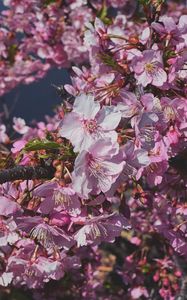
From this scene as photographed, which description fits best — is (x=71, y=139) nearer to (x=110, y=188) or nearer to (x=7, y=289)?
(x=110, y=188)

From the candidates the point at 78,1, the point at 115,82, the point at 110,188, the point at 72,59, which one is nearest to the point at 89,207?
the point at 110,188

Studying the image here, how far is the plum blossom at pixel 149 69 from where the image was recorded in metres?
1.87

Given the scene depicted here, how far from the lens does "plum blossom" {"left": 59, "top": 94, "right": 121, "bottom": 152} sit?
1.55 m

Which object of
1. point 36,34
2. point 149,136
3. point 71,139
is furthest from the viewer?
point 36,34

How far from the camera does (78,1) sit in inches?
183

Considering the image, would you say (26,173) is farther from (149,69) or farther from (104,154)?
(149,69)

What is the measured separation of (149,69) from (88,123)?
40cm

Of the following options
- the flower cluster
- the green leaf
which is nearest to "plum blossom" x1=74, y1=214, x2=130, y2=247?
the flower cluster

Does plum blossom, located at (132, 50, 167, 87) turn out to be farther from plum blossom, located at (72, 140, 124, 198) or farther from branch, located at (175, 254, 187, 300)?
branch, located at (175, 254, 187, 300)

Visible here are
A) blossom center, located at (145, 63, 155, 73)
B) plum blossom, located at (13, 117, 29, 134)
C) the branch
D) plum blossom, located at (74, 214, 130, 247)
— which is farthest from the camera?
plum blossom, located at (13, 117, 29, 134)

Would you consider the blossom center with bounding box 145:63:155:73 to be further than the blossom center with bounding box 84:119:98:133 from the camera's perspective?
Yes

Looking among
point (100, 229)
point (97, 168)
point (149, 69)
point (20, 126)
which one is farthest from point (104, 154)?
point (20, 126)

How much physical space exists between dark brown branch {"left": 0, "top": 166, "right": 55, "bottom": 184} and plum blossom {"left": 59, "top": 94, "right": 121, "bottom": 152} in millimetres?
171

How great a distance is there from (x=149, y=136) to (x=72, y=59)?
12.2 ft
